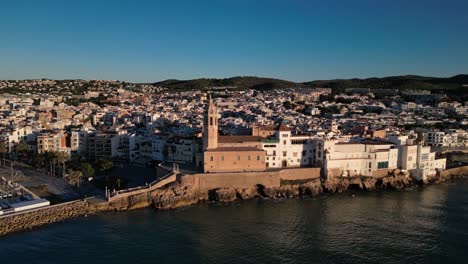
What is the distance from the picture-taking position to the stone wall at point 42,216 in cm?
1855

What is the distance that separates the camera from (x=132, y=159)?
3262 cm

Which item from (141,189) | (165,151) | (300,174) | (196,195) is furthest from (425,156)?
(141,189)

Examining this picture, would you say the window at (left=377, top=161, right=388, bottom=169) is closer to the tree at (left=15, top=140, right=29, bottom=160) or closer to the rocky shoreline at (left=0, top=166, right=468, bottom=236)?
the rocky shoreline at (left=0, top=166, right=468, bottom=236)

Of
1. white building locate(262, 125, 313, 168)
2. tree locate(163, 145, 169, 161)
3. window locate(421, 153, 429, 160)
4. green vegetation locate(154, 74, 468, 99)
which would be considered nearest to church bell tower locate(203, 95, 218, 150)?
white building locate(262, 125, 313, 168)

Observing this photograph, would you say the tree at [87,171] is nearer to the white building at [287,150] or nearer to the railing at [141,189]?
the railing at [141,189]

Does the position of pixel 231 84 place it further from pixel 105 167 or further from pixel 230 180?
pixel 230 180

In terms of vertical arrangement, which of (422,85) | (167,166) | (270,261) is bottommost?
(270,261)

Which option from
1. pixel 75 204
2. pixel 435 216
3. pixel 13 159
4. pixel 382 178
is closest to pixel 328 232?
pixel 435 216

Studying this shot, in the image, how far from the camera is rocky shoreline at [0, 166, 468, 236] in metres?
19.4

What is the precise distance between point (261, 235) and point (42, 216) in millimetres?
10167

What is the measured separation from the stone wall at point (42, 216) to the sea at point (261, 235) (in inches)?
19.8

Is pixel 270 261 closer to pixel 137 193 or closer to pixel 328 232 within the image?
pixel 328 232

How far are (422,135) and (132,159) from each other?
28.4 metres

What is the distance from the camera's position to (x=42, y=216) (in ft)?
64.2
